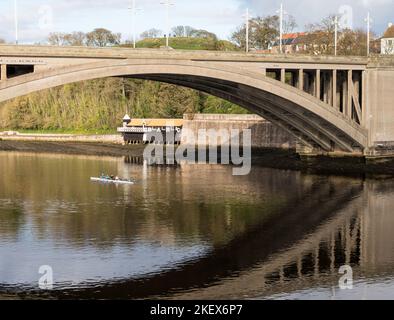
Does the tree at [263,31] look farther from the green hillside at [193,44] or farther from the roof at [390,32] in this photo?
the roof at [390,32]

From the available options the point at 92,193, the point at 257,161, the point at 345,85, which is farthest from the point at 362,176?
the point at 92,193

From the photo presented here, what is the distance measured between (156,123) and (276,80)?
127ft

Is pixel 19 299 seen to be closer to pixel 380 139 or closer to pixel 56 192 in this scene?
pixel 56 192

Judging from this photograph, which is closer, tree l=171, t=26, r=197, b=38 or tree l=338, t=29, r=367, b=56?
tree l=338, t=29, r=367, b=56

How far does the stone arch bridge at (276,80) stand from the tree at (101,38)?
6340 cm

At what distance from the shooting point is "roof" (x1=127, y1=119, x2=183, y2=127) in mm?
90250

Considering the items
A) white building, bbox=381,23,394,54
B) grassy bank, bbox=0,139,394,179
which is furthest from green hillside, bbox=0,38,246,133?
white building, bbox=381,23,394,54

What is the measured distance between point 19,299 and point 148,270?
560cm

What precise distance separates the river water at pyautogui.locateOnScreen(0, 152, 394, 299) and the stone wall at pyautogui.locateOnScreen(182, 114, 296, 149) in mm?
17944

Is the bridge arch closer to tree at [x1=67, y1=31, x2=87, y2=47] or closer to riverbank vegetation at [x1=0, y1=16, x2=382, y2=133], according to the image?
riverbank vegetation at [x1=0, y1=16, x2=382, y2=133]

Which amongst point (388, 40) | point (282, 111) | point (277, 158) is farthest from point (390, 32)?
point (282, 111)

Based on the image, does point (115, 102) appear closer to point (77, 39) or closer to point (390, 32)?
point (77, 39)

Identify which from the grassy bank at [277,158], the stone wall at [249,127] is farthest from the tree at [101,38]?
the stone wall at [249,127]

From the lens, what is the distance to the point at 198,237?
36.8 metres
